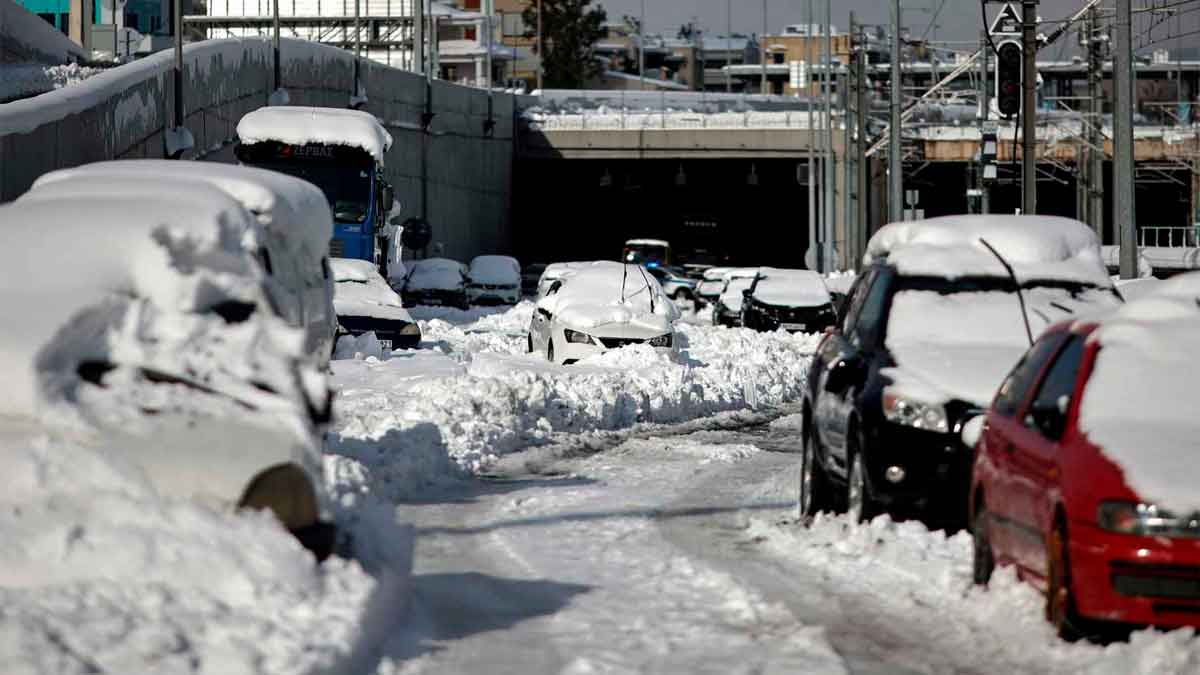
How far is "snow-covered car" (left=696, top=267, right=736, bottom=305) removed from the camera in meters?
75.0

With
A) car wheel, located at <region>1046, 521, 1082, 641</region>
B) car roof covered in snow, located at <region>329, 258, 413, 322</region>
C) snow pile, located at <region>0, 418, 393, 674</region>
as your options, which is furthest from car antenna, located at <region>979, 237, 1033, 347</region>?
car roof covered in snow, located at <region>329, 258, 413, 322</region>

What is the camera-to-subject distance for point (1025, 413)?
11.0 m

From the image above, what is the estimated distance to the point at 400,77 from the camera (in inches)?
3130

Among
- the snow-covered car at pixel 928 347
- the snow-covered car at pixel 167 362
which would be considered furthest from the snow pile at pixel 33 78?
the snow-covered car at pixel 167 362

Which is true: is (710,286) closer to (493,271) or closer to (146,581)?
(493,271)

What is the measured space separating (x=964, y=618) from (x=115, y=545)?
13.0ft

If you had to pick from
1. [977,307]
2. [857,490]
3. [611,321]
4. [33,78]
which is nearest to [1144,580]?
[857,490]

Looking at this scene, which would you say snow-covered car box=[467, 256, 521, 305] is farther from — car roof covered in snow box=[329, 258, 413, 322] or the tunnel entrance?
car roof covered in snow box=[329, 258, 413, 322]

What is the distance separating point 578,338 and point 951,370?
17438mm

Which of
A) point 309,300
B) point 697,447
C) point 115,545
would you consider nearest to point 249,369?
point 115,545

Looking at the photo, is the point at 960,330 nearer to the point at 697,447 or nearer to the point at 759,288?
the point at 697,447

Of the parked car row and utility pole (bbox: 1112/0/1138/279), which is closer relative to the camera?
the parked car row

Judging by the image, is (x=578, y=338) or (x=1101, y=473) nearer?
(x=1101, y=473)

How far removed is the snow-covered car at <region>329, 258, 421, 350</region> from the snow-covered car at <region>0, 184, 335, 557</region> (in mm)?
24181
